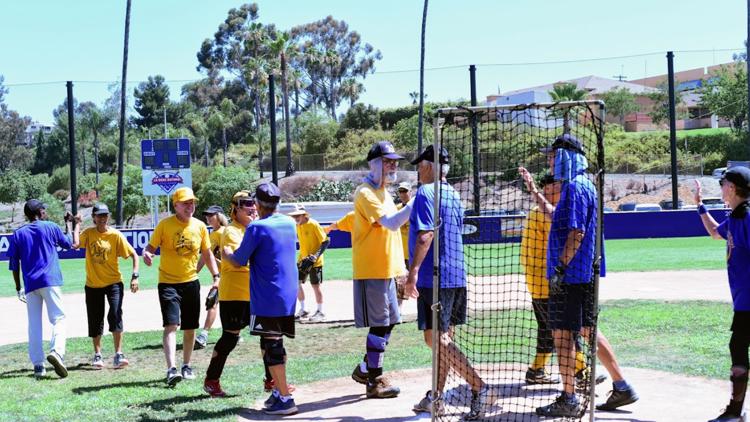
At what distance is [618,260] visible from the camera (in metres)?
22.1

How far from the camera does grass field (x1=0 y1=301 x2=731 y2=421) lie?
708 cm

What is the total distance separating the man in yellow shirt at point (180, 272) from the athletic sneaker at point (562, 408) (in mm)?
3647

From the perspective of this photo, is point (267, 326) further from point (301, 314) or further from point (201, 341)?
point (301, 314)

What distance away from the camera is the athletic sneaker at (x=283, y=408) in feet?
22.1

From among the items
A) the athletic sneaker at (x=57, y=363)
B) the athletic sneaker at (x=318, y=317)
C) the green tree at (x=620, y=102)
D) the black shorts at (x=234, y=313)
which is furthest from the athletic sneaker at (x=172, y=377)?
the green tree at (x=620, y=102)

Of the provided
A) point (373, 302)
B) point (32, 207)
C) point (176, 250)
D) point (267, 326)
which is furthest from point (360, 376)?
point (32, 207)

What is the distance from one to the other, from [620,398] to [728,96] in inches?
2506

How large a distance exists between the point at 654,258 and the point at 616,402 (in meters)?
17.0

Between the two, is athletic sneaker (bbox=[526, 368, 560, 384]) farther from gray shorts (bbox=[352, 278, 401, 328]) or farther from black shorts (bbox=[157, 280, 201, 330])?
black shorts (bbox=[157, 280, 201, 330])

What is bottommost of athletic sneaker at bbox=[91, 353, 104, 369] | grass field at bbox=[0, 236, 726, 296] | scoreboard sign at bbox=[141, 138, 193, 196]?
grass field at bbox=[0, 236, 726, 296]

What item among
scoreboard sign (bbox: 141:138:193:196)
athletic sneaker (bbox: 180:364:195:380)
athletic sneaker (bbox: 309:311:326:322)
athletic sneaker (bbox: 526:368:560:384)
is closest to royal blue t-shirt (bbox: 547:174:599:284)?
athletic sneaker (bbox: 526:368:560:384)

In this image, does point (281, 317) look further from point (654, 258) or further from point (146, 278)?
point (654, 258)

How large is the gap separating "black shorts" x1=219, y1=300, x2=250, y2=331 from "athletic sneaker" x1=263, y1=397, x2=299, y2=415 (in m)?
1.10

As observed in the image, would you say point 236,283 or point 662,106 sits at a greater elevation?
point 662,106
